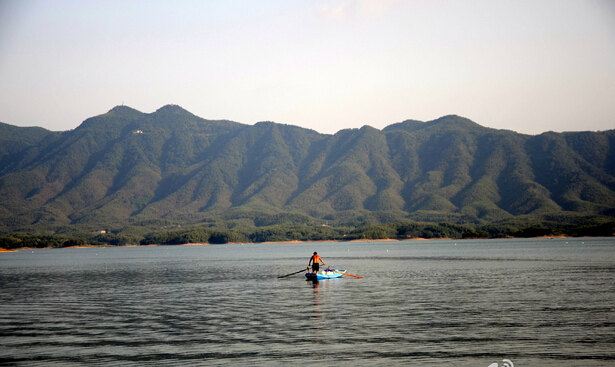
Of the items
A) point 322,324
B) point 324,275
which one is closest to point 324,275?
point 324,275

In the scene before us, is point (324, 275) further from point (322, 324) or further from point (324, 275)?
point (322, 324)

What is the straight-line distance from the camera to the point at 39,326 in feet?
172

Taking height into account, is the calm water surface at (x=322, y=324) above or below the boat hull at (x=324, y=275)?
below

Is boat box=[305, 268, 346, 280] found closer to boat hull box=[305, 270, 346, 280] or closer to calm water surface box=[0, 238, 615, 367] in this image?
boat hull box=[305, 270, 346, 280]

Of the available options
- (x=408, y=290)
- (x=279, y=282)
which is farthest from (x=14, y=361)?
(x=279, y=282)

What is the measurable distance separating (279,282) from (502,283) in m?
27.6

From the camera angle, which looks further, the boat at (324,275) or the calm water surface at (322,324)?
the boat at (324,275)

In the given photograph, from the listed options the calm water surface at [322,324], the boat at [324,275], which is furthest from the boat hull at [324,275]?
the calm water surface at [322,324]

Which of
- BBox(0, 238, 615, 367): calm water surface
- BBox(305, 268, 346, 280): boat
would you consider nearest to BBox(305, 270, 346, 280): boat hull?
BBox(305, 268, 346, 280): boat

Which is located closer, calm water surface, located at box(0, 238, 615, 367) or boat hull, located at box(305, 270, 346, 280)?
calm water surface, located at box(0, 238, 615, 367)

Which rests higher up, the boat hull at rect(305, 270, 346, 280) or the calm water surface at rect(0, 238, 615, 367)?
the boat hull at rect(305, 270, 346, 280)

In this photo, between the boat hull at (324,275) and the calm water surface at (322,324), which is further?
the boat hull at (324,275)

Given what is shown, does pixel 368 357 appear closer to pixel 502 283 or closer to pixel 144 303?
pixel 144 303

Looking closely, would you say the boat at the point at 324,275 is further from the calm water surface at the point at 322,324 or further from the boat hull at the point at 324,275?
the calm water surface at the point at 322,324
